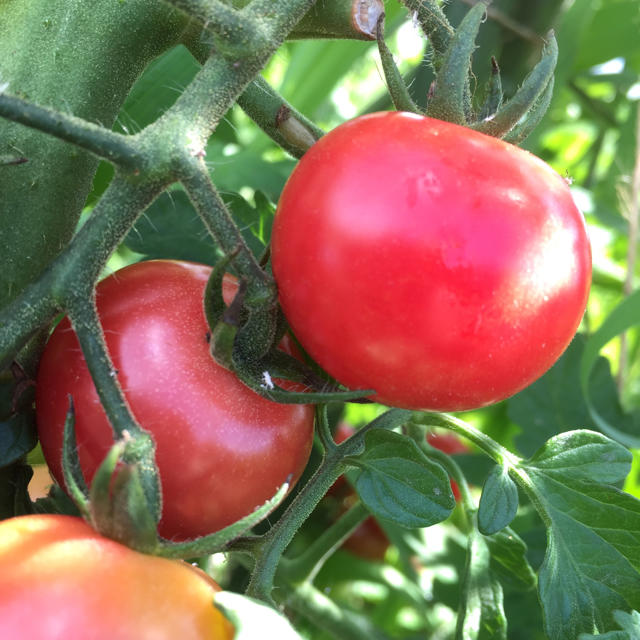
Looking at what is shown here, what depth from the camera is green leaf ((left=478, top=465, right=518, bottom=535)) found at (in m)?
0.52

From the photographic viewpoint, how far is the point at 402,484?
1.73ft

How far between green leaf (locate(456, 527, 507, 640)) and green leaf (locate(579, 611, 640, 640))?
0.36 feet

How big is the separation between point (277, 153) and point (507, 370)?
1.14m

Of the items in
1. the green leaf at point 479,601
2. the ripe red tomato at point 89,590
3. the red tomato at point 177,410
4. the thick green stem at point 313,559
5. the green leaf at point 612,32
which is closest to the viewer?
the ripe red tomato at point 89,590

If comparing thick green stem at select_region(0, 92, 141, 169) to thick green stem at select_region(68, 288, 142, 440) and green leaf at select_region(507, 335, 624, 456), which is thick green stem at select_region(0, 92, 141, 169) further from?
green leaf at select_region(507, 335, 624, 456)

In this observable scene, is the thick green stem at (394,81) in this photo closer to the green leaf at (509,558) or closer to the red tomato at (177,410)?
the red tomato at (177,410)

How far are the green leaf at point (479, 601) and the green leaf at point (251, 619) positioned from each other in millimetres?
214

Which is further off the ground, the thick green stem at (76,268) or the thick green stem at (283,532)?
the thick green stem at (76,268)

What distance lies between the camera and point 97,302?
53 centimetres

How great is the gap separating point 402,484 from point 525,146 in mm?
569

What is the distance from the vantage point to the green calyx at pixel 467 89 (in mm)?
506

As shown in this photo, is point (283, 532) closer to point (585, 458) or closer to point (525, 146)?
point (585, 458)

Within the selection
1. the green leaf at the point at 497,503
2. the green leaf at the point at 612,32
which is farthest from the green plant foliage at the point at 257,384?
the green leaf at the point at 612,32

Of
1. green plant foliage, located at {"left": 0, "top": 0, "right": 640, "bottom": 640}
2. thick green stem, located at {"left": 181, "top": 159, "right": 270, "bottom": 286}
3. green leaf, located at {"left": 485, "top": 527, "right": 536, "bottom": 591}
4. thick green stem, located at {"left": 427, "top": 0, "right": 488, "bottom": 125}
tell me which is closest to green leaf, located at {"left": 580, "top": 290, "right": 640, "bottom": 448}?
green plant foliage, located at {"left": 0, "top": 0, "right": 640, "bottom": 640}
